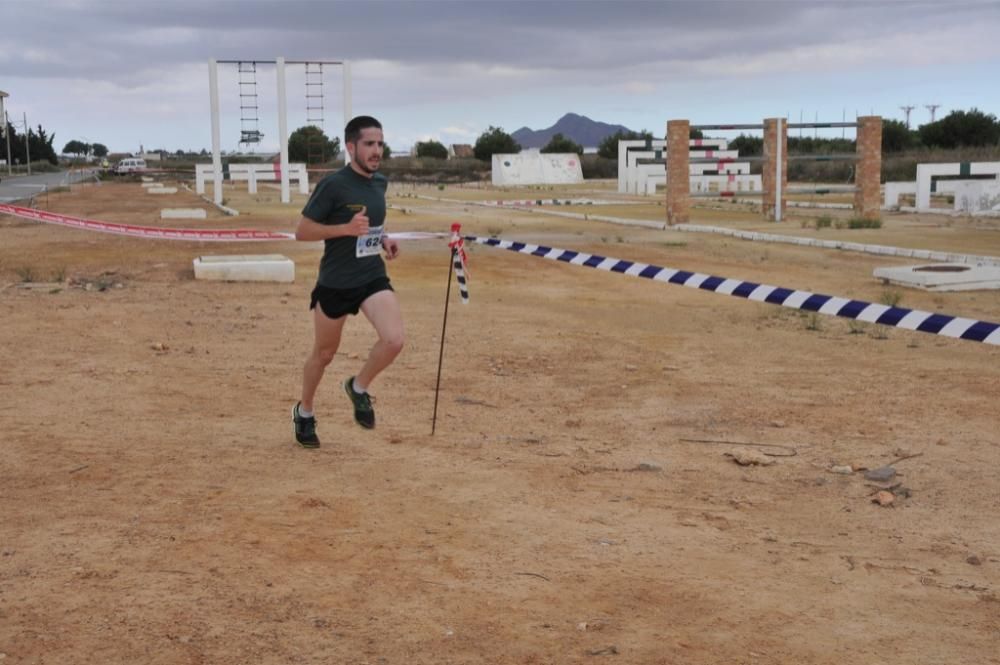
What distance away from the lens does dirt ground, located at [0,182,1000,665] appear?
414 cm

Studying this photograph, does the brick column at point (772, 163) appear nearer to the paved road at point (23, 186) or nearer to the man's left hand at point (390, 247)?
the man's left hand at point (390, 247)

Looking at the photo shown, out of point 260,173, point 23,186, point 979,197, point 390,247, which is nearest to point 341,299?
point 390,247

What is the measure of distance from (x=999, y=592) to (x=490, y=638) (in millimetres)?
2121

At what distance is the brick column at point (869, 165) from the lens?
26734 mm

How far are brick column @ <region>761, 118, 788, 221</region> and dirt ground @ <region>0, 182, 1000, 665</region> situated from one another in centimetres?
1534

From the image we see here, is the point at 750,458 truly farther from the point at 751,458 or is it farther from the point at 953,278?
the point at 953,278

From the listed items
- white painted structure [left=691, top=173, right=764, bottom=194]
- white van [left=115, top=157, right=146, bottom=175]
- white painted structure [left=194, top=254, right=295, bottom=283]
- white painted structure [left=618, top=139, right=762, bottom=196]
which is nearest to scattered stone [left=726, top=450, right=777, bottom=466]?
white painted structure [left=194, top=254, right=295, bottom=283]

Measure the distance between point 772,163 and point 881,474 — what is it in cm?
2213

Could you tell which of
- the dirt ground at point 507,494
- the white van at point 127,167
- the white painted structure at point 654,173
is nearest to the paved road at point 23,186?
the white van at point 127,167

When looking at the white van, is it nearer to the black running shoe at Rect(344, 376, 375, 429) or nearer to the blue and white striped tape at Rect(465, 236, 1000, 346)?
the blue and white striped tape at Rect(465, 236, 1000, 346)

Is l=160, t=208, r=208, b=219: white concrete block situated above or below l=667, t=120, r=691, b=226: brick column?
below

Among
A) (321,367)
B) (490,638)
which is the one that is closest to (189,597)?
(490,638)

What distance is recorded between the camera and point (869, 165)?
26688 mm

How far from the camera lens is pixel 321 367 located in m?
6.80
